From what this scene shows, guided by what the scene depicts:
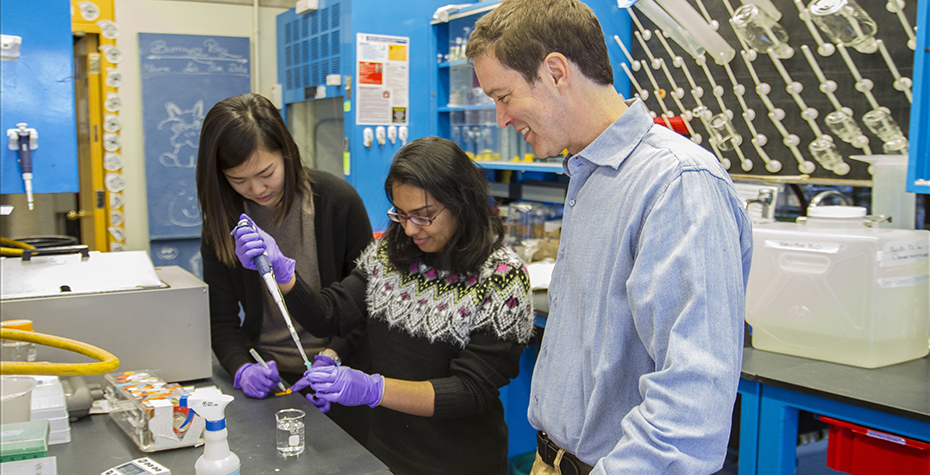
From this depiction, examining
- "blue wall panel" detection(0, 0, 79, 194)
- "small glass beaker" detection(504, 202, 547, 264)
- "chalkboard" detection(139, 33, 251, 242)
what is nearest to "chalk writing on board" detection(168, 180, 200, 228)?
"chalkboard" detection(139, 33, 251, 242)

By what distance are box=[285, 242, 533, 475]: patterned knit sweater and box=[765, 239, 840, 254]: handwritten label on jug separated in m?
0.78

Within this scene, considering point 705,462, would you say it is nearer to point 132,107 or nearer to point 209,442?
point 209,442

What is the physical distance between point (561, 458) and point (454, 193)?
70 centimetres

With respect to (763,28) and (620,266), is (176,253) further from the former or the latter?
(620,266)

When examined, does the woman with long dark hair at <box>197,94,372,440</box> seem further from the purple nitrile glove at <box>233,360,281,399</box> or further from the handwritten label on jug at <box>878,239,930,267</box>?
the handwritten label on jug at <box>878,239,930,267</box>

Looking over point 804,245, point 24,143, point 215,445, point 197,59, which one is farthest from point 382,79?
point 215,445

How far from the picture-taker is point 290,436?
1.34 m

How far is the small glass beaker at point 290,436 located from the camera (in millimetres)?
1328

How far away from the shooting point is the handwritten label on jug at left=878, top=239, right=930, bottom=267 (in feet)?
5.90

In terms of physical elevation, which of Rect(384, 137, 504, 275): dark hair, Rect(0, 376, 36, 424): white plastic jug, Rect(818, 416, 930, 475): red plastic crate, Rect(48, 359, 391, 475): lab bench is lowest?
Rect(818, 416, 930, 475): red plastic crate

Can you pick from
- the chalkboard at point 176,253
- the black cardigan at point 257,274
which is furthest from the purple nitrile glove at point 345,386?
the chalkboard at point 176,253

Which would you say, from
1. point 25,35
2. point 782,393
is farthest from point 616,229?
point 25,35

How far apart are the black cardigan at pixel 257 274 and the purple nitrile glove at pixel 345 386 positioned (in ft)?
1.26

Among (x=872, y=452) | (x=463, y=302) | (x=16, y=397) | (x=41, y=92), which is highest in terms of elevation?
(x=41, y=92)
